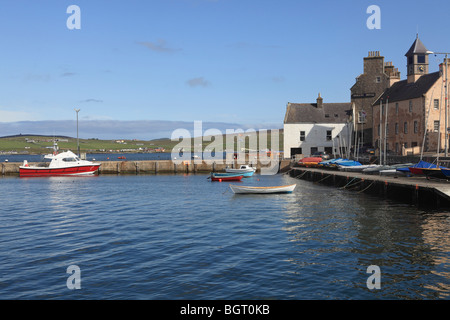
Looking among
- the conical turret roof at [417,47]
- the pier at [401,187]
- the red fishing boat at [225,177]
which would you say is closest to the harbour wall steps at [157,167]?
the red fishing boat at [225,177]

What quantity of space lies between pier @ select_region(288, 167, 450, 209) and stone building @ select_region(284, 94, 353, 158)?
2339 cm

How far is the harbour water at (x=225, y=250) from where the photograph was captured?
1417 centimetres

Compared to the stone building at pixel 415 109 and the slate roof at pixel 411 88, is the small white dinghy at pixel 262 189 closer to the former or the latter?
the stone building at pixel 415 109

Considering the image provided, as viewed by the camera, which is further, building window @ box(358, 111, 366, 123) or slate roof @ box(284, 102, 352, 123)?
slate roof @ box(284, 102, 352, 123)

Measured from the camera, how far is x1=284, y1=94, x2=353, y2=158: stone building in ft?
262

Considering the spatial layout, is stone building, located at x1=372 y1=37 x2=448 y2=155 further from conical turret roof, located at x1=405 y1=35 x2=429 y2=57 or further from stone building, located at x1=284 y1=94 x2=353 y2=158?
stone building, located at x1=284 y1=94 x2=353 y2=158

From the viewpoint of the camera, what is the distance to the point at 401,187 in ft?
120

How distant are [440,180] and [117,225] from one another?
96.3ft

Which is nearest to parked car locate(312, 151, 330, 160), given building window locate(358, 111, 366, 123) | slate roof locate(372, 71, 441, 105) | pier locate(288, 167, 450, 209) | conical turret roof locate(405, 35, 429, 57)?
building window locate(358, 111, 366, 123)
